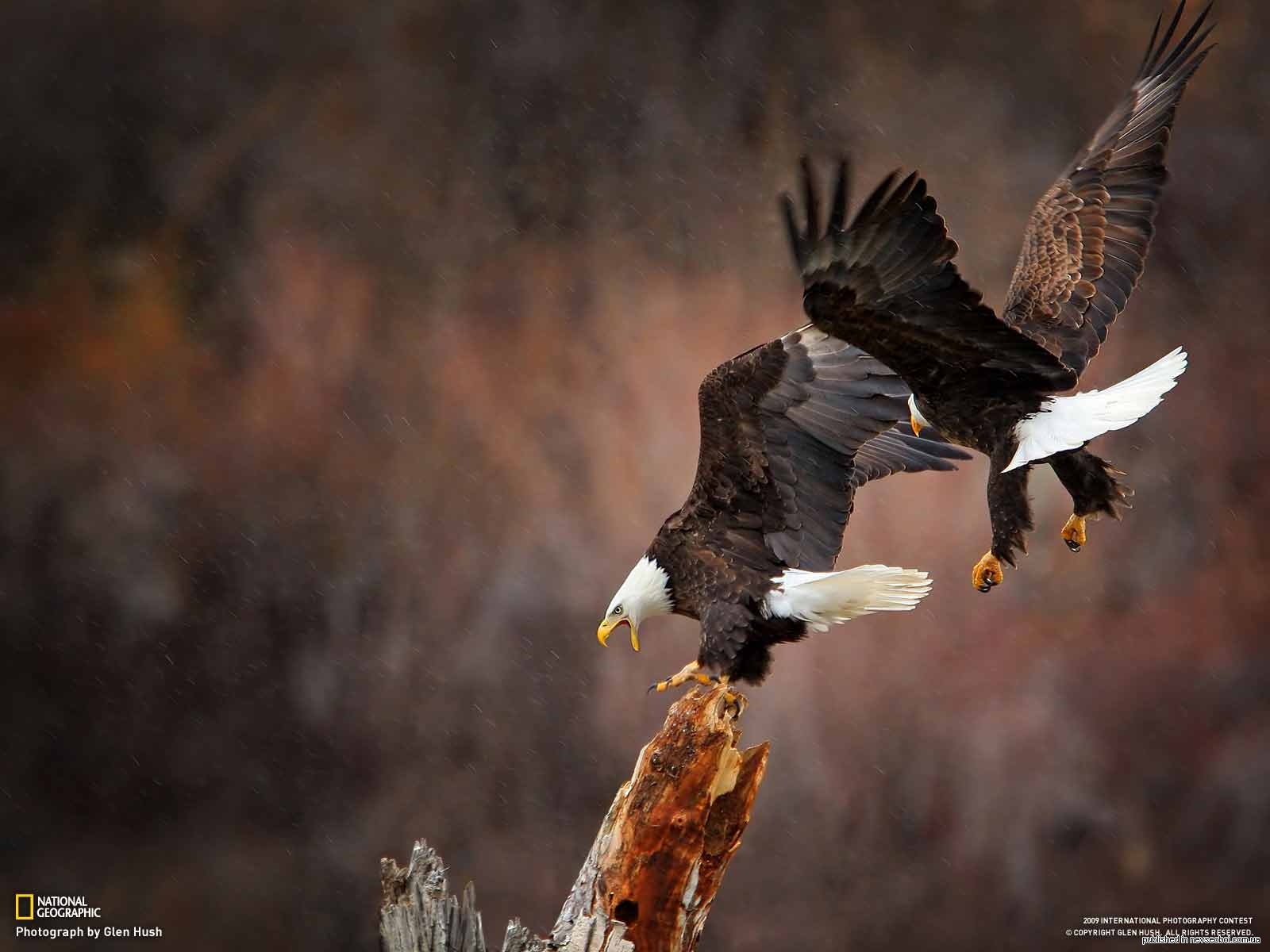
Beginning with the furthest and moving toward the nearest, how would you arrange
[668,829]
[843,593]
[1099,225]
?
[1099,225], [843,593], [668,829]

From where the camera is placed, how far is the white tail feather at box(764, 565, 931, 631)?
3.92m

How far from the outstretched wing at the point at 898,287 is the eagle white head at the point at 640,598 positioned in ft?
3.27

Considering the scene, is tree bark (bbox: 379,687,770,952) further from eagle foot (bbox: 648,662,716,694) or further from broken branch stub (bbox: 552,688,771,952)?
eagle foot (bbox: 648,662,716,694)

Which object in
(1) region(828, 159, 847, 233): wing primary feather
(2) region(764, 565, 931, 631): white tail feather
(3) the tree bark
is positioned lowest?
(3) the tree bark

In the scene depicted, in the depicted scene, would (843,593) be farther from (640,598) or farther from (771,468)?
(640,598)

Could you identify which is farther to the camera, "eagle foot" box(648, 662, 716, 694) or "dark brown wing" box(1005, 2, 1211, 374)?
"dark brown wing" box(1005, 2, 1211, 374)

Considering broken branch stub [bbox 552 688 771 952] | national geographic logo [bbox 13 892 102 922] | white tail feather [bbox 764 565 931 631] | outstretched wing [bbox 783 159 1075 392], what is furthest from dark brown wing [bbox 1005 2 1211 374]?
national geographic logo [bbox 13 892 102 922]

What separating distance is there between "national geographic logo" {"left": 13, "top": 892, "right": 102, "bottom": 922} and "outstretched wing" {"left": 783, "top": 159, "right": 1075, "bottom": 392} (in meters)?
5.10

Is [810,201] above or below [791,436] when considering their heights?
above

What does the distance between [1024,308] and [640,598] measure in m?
1.67

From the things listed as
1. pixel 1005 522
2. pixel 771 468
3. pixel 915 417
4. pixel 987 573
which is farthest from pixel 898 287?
pixel 987 573

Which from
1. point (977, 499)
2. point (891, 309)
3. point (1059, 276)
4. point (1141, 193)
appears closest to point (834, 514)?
point (891, 309)

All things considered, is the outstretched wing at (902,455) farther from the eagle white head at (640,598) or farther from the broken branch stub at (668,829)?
the broken branch stub at (668,829)

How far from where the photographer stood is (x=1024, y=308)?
15.5ft
